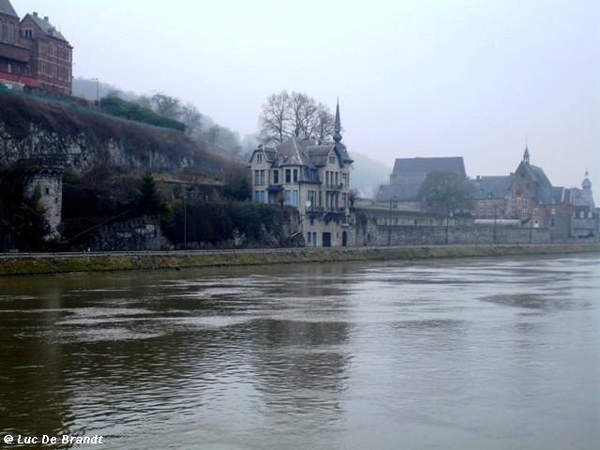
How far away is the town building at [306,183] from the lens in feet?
250

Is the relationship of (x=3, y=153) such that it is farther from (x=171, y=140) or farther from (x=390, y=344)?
(x=390, y=344)

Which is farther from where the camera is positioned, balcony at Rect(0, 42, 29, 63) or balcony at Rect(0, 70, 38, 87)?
balcony at Rect(0, 42, 29, 63)

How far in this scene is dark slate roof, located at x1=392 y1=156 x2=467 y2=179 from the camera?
146m

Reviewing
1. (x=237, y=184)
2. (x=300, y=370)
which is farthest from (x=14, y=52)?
(x=300, y=370)

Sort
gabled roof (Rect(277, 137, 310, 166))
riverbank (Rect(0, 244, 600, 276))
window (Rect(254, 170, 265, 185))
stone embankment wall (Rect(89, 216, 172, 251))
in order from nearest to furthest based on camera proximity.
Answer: riverbank (Rect(0, 244, 600, 276)) → stone embankment wall (Rect(89, 216, 172, 251)) → gabled roof (Rect(277, 137, 310, 166)) → window (Rect(254, 170, 265, 185))

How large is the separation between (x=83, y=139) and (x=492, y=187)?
81979 millimetres

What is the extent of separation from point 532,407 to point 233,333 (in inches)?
443

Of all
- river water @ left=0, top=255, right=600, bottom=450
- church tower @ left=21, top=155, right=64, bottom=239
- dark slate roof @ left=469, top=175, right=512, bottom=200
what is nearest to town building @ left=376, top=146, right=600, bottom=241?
dark slate roof @ left=469, top=175, right=512, bottom=200

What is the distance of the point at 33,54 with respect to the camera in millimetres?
76938

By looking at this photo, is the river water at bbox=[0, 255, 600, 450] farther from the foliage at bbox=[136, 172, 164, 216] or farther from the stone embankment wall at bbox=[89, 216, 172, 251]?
the foliage at bbox=[136, 172, 164, 216]

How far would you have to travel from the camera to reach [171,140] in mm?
84000

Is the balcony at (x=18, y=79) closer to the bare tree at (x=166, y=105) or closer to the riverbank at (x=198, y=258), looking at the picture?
the riverbank at (x=198, y=258)

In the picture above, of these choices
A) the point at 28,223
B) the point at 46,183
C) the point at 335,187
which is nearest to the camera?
the point at 28,223

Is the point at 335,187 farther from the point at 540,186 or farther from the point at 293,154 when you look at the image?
the point at 540,186
